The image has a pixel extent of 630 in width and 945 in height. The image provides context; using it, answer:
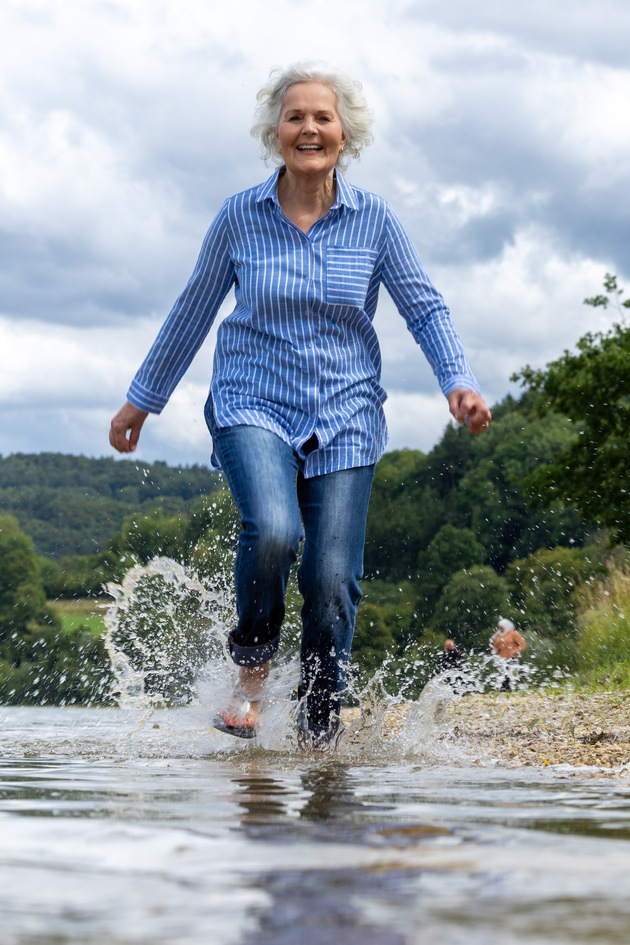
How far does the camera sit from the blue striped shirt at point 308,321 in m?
4.70

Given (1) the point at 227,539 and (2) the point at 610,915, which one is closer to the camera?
(2) the point at 610,915

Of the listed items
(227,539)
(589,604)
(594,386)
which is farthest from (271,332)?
(594,386)

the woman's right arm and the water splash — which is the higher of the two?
the woman's right arm

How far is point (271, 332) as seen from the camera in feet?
15.4

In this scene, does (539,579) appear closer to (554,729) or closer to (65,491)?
(65,491)

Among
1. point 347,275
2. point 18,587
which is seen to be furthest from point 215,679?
point 18,587

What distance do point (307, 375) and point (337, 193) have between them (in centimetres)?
72

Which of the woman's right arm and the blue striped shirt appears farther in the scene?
the woman's right arm

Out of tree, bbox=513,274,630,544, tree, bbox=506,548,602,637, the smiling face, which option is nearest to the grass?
the smiling face

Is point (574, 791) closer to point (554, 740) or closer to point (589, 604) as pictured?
point (554, 740)

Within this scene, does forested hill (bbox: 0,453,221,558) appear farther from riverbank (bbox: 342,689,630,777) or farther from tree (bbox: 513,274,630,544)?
riverbank (bbox: 342,689,630,777)

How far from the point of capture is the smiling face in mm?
4781

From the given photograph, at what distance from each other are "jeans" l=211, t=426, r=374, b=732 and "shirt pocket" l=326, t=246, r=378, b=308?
0.53 metres

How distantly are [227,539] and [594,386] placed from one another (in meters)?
24.5
